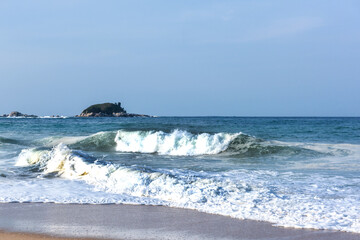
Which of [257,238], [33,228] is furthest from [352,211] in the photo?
[33,228]

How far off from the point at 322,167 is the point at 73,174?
20.6 feet

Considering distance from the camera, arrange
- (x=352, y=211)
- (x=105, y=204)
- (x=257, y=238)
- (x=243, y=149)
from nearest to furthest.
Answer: (x=257, y=238) < (x=352, y=211) < (x=105, y=204) < (x=243, y=149)

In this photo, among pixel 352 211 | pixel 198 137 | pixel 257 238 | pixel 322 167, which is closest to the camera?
pixel 257 238

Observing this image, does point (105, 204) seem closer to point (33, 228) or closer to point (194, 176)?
point (33, 228)

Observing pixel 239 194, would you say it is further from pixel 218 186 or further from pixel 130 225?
pixel 130 225

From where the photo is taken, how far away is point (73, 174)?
30.8 ft

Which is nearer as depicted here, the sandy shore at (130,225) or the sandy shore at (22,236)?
the sandy shore at (22,236)

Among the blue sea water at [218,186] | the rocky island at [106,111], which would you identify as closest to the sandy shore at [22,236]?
the blue sea water at [218,186]

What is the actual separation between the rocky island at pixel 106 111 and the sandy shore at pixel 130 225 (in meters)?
93.9

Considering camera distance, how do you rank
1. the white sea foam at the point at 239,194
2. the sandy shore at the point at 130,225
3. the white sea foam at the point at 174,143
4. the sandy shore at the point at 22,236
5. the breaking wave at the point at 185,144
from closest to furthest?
the sandy shore at the point at 22,236
the sandy shore at the point at 130,225
the white sea foam at the point at 239,194
the breaking wave at the point at 185,144
the white sea foam at the point at 174,143

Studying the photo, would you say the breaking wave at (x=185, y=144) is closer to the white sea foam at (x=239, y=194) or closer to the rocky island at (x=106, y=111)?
the white sea foam at (x=239, y=194)

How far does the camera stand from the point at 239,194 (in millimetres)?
6699

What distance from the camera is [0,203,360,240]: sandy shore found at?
4.50 metres

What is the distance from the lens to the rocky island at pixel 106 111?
99700 millimetres
